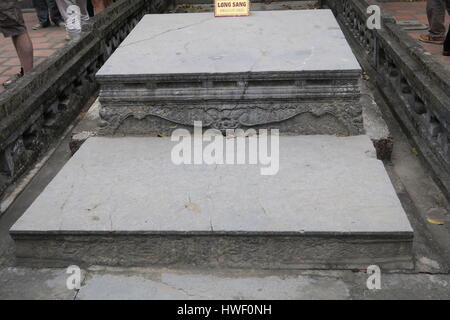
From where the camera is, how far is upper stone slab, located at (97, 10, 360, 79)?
9.57 feet

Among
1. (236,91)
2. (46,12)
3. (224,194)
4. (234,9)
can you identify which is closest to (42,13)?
(46,12)

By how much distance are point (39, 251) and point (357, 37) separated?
368 centimetres

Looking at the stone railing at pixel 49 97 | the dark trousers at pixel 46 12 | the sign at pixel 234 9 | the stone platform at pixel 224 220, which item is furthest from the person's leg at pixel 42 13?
the stone platform at pixel 224 220

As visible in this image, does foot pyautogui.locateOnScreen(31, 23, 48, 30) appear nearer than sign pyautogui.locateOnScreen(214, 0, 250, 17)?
No

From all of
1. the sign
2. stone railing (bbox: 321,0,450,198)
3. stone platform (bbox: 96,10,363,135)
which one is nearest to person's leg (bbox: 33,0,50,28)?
the sign

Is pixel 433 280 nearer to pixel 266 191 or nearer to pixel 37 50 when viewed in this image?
pixel 266 191

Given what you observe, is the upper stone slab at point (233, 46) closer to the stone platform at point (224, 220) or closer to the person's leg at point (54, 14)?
the stone platform at point (224, 220)

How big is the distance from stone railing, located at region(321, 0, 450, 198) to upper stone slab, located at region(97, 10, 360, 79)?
393 millimetres

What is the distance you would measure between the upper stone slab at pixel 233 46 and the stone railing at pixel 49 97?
42 centimetres

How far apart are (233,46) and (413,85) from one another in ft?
4.01

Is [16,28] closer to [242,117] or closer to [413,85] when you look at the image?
[242,117]

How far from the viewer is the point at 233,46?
3324mm

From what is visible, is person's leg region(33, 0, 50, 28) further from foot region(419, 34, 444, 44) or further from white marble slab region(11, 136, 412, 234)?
foot region(419, 34, 444, 44)
